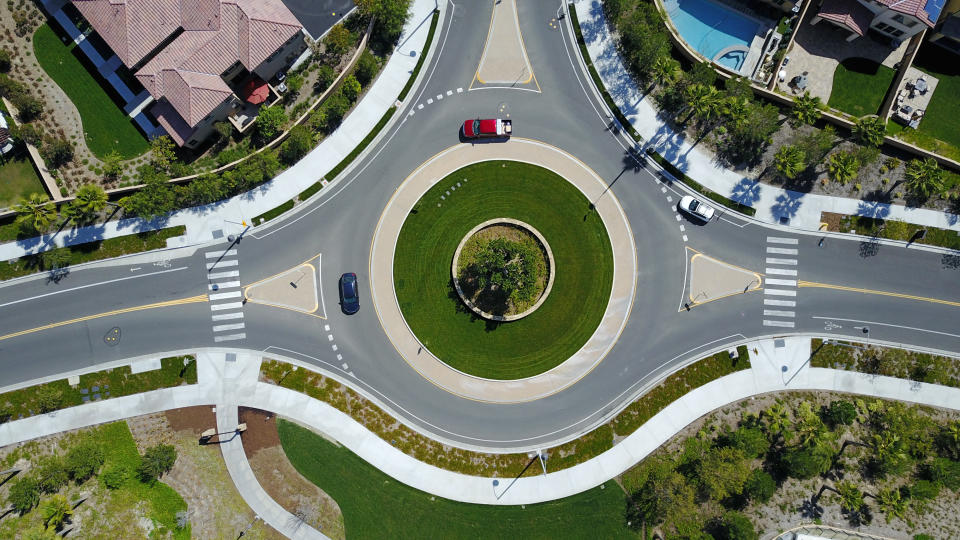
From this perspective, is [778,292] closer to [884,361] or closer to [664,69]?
[884,361]

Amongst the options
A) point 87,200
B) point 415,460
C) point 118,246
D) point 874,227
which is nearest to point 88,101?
point 87,200

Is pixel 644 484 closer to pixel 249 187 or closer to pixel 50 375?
pixel 249 187

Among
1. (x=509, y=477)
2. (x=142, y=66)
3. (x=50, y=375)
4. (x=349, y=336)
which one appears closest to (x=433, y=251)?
(x=349, y=336)

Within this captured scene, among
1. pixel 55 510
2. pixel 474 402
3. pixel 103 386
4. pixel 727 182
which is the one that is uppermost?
pixel 727 182

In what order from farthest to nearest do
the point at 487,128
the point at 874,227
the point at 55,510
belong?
the point at 874,227 < the point at 487,128 < the point at 55,510

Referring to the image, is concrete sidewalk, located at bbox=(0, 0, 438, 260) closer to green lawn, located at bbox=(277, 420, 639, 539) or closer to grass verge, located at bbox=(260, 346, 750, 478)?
grass verge, located at bbox=(260, 346, 750, 478)

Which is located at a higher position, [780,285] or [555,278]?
[780,285]

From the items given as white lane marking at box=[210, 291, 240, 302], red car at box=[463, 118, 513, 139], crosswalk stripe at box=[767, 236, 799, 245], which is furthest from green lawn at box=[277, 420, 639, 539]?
red car at box=[463, 118, 513, 139]
